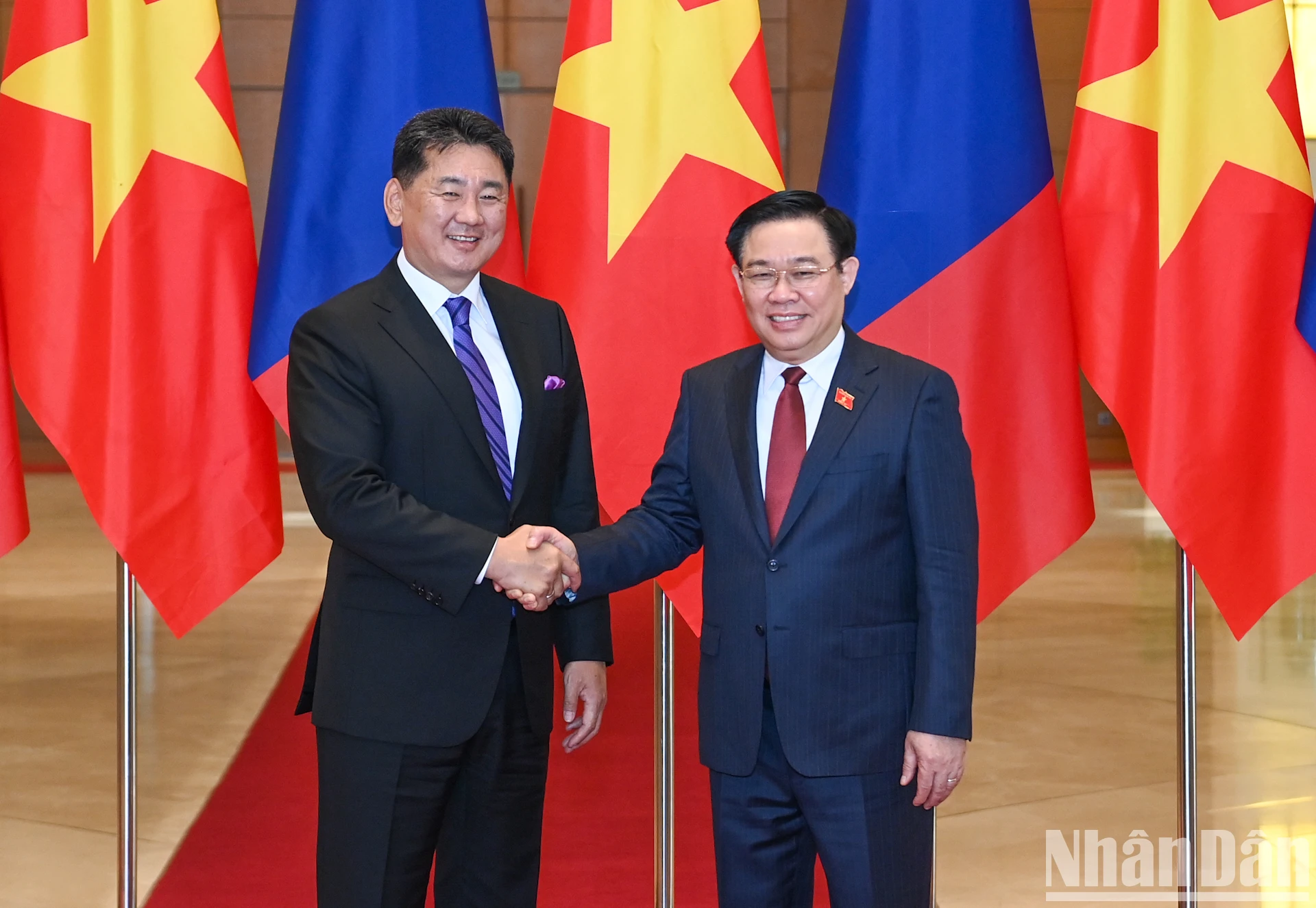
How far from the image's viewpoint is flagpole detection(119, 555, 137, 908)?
2.77m

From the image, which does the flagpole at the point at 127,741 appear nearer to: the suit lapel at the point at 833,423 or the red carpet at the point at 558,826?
the red carpet at the point at 558,826

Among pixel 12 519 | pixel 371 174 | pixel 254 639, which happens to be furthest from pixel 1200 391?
pixel 254 639

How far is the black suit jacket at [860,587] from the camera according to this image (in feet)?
6.66

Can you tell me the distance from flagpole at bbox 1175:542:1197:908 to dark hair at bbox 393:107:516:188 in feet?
5.62

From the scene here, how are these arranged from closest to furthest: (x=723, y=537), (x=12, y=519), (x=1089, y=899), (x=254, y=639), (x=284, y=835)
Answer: (x=723, y=537) < (x=12, y=519) < (x=1089, y=899) < (x=284, y=835) < (x=254, y=639)

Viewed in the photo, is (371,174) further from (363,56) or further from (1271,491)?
(1271,491)

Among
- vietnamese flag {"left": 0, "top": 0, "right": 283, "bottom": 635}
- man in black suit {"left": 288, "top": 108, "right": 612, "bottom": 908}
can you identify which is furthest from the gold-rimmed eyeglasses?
vietnamese flag {"left": 0, "top": 0, "right": 283, "bottom": 635}

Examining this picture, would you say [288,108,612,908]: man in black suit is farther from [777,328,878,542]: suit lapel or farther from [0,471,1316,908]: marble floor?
[0,471,1316,908]: marble floor

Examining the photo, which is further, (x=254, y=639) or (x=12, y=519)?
(x=254, y=639)

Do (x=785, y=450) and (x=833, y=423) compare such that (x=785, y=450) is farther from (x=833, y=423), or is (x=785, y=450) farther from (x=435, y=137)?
(x=435, y=137)

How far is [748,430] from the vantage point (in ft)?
7.07

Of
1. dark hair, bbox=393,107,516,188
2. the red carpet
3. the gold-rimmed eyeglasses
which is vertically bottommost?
the red carpet

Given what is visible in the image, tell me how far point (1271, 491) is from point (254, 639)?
17.9 feet

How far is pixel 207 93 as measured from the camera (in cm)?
274
